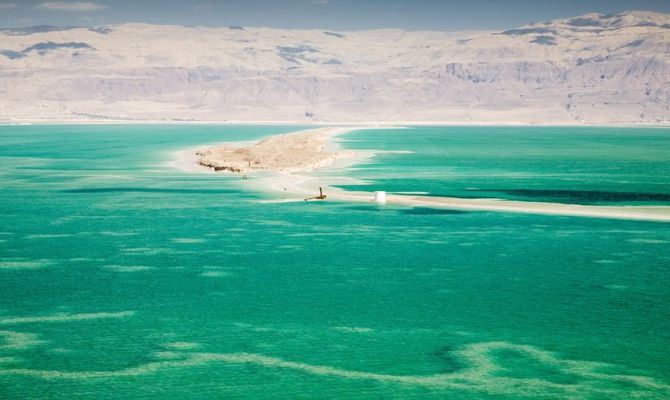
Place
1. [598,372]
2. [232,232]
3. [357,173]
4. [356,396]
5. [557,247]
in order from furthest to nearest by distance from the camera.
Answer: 1. [357,173]
2. [232,232]
3. [557,247]
4. [598,372]
5. [356,396]

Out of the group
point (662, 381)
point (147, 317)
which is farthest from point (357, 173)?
point (662, 381)

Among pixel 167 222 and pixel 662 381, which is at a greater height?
pixel 167 222

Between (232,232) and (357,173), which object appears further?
(357,173)

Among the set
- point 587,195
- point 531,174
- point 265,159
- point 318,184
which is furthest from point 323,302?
point 265,159

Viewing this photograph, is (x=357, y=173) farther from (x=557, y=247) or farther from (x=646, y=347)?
(x=646, y=347)

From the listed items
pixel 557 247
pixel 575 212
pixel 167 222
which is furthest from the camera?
pixel 575 212

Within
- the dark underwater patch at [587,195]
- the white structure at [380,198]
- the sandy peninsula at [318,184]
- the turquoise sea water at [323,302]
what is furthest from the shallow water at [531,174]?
the white structure at [380,198]

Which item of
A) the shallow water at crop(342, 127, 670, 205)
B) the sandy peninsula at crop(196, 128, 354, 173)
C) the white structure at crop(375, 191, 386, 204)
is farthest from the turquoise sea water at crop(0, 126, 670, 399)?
the sandy peninsula at crop(196, 128, 354, 173)
